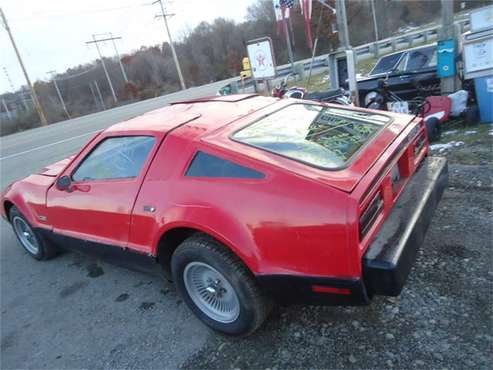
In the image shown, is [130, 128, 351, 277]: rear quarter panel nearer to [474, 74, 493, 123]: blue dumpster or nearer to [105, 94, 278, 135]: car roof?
[105, 94, 278, 135]: car roof

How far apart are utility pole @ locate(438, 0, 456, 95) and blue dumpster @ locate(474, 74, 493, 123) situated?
1.15 m

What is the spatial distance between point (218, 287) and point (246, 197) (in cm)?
74

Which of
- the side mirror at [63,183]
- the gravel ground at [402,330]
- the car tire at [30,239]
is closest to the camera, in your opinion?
the gravel ground at [402,330]

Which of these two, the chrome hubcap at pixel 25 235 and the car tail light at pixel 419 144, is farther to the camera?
the chrome hubcap at pixel 25 235

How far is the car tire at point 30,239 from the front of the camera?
12.4 feet

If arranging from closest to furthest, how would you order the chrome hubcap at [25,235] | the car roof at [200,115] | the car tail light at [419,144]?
the car roof at [200,115]
the car tail light at [419,144]
the chrome hubcap at [25,235]

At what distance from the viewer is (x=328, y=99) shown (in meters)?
6.15

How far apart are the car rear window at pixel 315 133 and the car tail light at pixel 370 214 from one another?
0.90 feet

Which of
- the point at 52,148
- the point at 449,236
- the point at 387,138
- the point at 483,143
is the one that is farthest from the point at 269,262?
the point at 52,148

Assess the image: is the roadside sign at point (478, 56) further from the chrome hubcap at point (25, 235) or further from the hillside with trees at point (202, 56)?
the hillside with trees at point (202, 56)

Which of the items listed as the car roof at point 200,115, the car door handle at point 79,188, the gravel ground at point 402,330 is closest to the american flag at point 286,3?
the car roof at point 200,115

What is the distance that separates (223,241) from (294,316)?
836mm

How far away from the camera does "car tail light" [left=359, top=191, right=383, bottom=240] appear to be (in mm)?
1888

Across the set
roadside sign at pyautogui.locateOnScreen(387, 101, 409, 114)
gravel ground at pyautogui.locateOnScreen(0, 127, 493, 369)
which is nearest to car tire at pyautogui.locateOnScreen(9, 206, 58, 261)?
gravel ground at pyautogui.locateOnScreen(0, 127, 493, 369)
